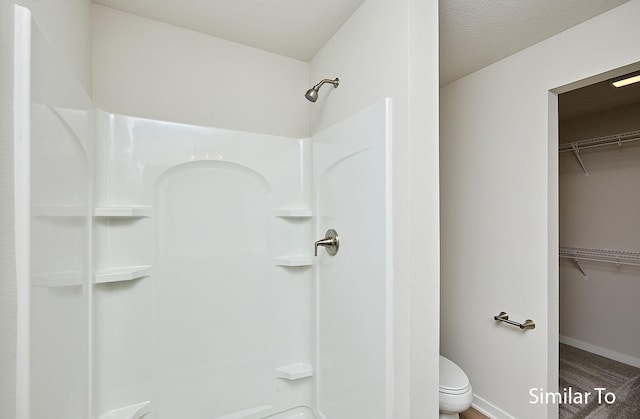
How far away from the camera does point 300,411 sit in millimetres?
1708

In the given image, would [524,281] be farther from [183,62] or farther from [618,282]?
[183,62]

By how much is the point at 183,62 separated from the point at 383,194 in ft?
4.38

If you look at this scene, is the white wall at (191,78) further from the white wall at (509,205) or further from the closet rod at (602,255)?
the closet rod at (602,255)

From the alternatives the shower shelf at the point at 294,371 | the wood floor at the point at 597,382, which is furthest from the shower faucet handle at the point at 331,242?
the wood floor at the point at 597,382

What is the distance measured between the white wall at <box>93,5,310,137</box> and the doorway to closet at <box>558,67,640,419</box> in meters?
2.39

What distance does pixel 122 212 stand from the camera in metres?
1.27

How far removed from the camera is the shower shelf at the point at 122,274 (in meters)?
1.22

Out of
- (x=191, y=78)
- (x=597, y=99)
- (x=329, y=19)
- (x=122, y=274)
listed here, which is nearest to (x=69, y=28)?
(x=191, y=78)

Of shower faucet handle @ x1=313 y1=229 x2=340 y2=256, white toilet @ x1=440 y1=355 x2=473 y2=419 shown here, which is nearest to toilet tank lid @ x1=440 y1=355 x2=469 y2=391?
white toilet @ x1=440 y1=355 x2=473 y2=419

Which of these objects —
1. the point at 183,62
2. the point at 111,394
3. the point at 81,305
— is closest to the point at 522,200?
the point at 183,62

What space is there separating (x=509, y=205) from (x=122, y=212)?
7.11ft

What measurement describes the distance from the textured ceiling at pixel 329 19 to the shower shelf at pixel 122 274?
1284mm

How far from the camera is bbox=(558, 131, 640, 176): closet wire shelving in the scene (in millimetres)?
2562

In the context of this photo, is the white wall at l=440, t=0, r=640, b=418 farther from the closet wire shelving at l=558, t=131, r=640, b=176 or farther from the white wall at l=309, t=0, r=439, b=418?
the closet wire shelving at l=558, t=131, r=640, b=176
